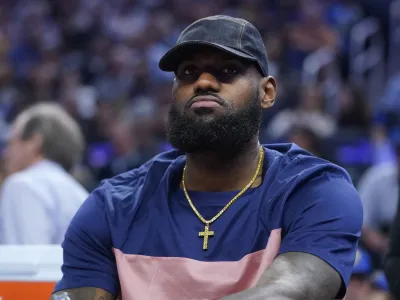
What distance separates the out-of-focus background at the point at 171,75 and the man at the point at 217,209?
366 centimetres

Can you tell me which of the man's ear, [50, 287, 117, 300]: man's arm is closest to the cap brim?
the man's ear

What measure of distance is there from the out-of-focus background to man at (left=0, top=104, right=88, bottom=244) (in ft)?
7.32

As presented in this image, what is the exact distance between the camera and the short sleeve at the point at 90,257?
268 centimetres

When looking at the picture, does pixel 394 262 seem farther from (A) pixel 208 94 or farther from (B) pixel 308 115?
(B) pixel 308 115

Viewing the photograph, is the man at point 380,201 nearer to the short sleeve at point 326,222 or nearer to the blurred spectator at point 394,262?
the blurred spectator at point 394,262

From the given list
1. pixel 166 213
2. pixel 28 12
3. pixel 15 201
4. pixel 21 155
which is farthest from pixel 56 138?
pixel 28 12

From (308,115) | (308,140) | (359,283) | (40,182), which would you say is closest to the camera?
(40,182)

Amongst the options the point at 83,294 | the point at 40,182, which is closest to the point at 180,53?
the point at 83,294

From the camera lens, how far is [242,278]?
2486 millimetres

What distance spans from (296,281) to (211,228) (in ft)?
1.31

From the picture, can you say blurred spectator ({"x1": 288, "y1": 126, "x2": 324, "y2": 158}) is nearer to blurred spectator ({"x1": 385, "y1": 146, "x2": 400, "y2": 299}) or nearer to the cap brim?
blurred spectator ({"x1": 385, "y1": 146, "x2": 400, "y2": 299})

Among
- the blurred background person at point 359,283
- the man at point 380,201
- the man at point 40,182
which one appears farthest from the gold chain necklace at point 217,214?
the man at point 380,201

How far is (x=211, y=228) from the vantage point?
2.63 m

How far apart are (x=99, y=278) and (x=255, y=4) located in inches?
397
